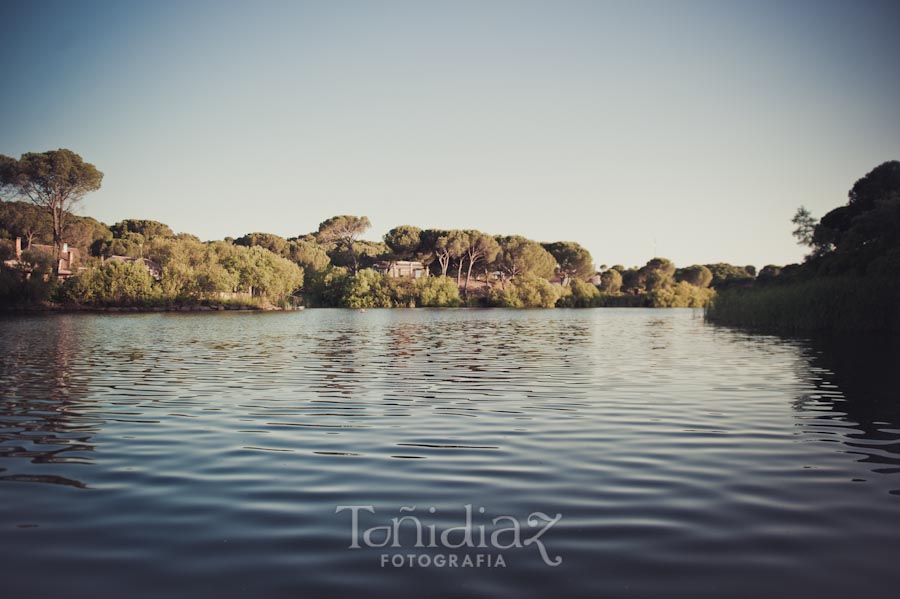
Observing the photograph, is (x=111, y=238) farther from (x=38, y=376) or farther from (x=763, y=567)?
(x=763, y=567)

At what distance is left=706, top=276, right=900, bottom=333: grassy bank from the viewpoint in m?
29.8

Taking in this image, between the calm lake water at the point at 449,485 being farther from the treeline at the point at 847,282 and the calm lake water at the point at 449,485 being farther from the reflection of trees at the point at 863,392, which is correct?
the treeline at the point at 847,282

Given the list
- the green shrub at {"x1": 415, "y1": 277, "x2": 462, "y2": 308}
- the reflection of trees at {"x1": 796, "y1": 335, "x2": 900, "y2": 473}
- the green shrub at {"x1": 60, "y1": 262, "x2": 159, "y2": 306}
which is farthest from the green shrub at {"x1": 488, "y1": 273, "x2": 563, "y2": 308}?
the reflection of trees at {"x1": 796, "y1": 335, "x2": 900, "y2": 473}

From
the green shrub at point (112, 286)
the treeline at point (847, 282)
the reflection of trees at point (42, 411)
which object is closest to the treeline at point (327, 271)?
the green shrub at point (112, 286)

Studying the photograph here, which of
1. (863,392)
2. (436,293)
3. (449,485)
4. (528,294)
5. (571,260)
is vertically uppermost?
(571,260)

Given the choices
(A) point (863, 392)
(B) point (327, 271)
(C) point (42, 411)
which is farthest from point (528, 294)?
(C) point (42, 411)

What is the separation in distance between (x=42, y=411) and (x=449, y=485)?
825cm

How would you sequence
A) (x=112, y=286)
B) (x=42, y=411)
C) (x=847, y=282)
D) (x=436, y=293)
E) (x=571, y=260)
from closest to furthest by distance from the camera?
(x=42, y=411), (x=847, y=282), (x=112, y=286), (x=436, y=293), (x=571, y=260)

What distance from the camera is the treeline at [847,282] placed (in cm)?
3033

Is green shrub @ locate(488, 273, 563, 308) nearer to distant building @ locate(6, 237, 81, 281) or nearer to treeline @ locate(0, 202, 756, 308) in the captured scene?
treeline @ locate(0, 202, 756, 308)

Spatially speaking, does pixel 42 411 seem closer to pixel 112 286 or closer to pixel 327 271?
pixel 112 286

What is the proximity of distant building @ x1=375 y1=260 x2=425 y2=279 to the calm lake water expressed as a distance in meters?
91.7

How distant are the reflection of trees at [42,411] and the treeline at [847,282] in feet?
103

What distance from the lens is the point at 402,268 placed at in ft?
355
